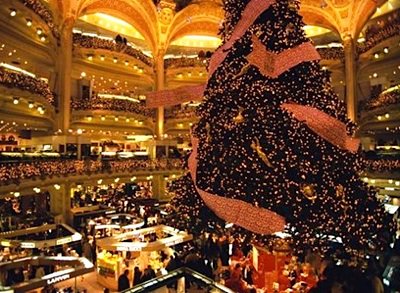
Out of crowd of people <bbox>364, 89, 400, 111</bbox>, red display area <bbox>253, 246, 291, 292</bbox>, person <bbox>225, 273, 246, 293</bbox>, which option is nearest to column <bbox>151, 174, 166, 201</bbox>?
crowd of people <bbox>364, 89, 400, 111</bbox>

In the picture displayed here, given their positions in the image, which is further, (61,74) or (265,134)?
(61,74)

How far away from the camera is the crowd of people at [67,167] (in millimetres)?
12609

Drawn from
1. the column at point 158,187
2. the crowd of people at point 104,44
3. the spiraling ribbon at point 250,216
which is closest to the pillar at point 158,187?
the column at point 158,187

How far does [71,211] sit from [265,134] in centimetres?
1434

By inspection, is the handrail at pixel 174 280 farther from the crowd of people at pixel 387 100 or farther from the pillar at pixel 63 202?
the crowd of people at pixel 387 100

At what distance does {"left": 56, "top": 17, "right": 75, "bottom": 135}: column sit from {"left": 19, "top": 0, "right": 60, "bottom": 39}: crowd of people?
53 centimetres

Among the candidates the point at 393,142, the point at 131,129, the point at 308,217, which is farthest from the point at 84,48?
the point at 393,142

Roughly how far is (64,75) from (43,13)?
3895 millimetres

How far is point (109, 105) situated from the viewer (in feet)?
77.4

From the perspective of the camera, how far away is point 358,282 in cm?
705

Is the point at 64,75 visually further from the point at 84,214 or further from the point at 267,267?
the point at 267,267

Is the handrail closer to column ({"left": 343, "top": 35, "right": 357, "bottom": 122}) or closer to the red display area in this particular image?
the red display area

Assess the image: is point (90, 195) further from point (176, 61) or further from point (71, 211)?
point (176, 61)

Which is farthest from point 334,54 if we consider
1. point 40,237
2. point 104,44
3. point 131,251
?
point 40,237
